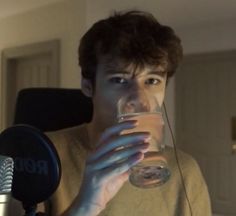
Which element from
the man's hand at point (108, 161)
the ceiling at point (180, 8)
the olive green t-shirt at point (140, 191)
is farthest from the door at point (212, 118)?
the man's hand at point (108, 161)

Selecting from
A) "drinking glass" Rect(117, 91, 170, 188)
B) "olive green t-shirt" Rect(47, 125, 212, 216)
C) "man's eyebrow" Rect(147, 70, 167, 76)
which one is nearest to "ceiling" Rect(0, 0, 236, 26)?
"olive green t-shirt" Rect(47, 125, 212, 216)

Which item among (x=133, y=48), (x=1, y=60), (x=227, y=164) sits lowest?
(x=227, y=164)

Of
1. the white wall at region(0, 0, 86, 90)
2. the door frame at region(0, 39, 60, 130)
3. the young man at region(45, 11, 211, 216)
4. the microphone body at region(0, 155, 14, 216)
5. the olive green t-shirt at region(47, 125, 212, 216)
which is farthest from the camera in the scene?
the door frame at region(0, 39, 60, 130)

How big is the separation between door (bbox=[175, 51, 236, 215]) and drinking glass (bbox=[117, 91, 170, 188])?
13.3 ft

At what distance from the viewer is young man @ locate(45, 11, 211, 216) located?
780 millimetres

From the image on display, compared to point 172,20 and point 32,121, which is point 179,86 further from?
point 32,121

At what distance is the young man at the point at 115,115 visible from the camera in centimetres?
78

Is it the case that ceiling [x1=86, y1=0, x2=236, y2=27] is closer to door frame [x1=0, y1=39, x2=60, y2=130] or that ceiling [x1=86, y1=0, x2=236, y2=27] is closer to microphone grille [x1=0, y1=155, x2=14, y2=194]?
door frame [x1=0, y1=39, x2=60, y2=130]

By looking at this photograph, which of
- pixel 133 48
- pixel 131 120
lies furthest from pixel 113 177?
pixel 133 48

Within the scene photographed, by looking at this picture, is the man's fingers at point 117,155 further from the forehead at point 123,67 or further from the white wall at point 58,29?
the white wall at point 58,29

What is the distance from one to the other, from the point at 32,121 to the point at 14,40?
11.5 ft

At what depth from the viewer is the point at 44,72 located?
442 centimetres

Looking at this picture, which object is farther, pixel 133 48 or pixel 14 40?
pixel 14 40

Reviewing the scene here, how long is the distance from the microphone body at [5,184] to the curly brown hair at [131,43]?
0.41 m
